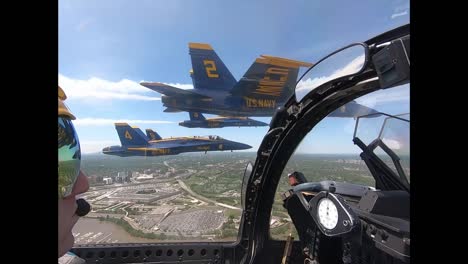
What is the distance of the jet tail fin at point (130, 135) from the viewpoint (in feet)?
79.8

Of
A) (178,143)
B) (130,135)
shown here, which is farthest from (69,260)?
(130,135)

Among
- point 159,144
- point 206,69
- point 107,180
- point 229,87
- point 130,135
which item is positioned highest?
point 206,69

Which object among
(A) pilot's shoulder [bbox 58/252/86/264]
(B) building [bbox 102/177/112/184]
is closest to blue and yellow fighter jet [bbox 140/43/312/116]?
(B) building [bbox 102/177/112/184]

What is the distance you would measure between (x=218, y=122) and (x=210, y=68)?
14.3 feet

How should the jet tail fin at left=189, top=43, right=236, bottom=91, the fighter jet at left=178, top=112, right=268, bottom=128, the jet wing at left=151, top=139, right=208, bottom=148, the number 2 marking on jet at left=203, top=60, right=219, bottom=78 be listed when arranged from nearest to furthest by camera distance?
the jet tail fin at left=189, top=43, right=236, bottom=91, the number 2 marking on jet at left=203, top=60, right=219, bottom=78, the fighter jet at left=178, top=112, right=268, bottom=128, the jet wing at left=151, top=139, right=208, bottom=148

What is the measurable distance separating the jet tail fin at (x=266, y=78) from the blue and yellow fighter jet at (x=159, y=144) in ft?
19.8

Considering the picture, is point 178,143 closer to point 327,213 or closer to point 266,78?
point 266,78

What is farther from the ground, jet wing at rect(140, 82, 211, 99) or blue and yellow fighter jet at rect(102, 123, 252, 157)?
jet wing at rect(140, 82, 211, 99)

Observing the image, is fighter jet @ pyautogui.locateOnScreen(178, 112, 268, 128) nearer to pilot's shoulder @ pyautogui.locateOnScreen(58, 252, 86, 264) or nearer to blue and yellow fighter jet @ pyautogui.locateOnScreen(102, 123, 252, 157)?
blue and yellow fighter jet @ pyautogui.locateOnScreen(102, 123, 252, 157)

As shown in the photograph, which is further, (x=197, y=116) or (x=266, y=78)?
(x=197, y=116)

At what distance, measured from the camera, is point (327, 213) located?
1.55 m

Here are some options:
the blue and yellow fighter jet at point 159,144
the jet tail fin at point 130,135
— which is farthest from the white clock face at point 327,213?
the jet tail fin at point 130,135

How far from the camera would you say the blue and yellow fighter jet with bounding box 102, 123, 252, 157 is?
23125 millimetres
